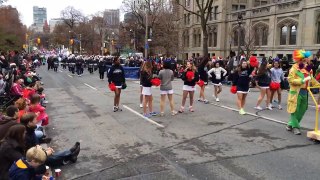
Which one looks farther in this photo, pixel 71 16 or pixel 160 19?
pixel 71 16

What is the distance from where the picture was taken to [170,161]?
22.0ft

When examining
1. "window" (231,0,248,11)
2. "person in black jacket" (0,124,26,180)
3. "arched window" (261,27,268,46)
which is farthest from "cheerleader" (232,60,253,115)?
"window" (231,0,248,11)

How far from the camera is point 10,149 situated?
4.76m

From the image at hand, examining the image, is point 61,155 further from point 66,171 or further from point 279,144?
point 279,144

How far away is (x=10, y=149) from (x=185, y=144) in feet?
13.1

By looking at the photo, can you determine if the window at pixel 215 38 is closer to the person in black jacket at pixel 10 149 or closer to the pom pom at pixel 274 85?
the pom pom at pixel 274 85

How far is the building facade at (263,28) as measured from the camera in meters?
40.3

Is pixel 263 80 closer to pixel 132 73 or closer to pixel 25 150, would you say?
pixel 25 150

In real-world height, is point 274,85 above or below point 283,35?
below

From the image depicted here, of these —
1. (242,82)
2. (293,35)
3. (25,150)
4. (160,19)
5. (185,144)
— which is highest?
(160,19)

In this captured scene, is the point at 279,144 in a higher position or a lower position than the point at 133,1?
lower

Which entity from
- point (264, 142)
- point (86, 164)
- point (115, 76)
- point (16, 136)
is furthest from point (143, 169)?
point (115, 76)

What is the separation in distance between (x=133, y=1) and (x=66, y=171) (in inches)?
2301

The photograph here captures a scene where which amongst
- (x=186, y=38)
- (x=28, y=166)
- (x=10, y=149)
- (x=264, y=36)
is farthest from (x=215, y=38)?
(x=28, y=166)
